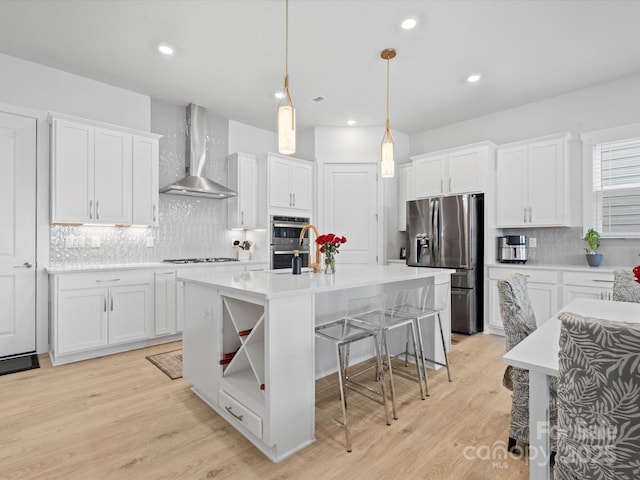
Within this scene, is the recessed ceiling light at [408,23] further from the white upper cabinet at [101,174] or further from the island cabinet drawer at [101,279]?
the island cabinet drawer at [101,279]

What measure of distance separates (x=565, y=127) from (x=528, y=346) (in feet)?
13.3

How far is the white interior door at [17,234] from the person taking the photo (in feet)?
10.7

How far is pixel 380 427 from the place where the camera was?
209 cm

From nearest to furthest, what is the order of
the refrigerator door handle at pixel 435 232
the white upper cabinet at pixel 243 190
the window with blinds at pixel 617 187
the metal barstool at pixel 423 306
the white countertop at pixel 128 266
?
the metal barstool at pixel 423 306 < the white countertop at pixel 128 266 < the window with blinds at pixel 617 187 < the refrigerator door handle at pixel 435 232 < the white upper cabinet at pixel 243 190

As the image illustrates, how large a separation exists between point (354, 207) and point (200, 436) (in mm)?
3879

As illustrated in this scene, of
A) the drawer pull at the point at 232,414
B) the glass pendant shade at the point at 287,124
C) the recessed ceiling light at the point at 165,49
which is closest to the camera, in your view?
the drawer pull at the point at 232,414

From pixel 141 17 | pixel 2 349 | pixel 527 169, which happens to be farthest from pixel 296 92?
pixel 2 349

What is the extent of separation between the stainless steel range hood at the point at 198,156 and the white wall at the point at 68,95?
20.2 inches

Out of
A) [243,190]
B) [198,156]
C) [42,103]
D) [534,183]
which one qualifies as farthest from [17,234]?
[534,183]

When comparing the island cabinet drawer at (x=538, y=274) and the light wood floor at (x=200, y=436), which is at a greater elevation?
the island cabinet drawer at (x=538, y=274)

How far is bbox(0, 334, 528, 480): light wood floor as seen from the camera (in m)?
1.70

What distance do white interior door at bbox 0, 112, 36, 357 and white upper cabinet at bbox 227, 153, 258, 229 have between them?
2.19 m

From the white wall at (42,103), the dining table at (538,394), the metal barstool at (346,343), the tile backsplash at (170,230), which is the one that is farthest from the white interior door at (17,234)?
the dining table at (538,394)

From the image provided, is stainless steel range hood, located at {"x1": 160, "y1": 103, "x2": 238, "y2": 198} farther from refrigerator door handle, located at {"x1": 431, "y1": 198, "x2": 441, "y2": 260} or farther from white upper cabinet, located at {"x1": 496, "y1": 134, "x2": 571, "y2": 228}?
white upper cabinet, located at {"x1": 496, "y1": 134, "x2": 571, "y2": 228}
